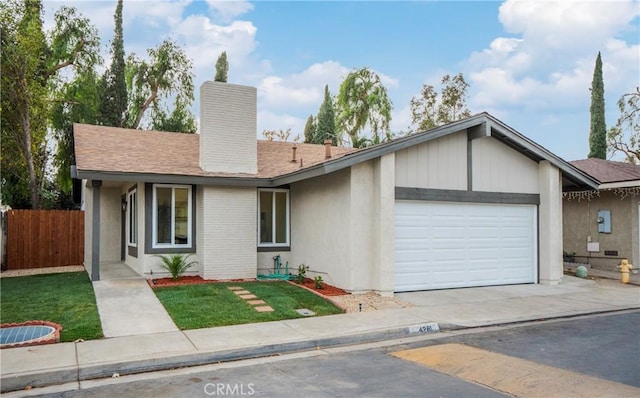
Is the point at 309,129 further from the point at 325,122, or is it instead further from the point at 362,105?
the point at 362,105

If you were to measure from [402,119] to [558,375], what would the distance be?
100 feet

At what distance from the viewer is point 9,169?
2272cm

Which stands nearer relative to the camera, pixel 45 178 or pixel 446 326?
pixel 446 326

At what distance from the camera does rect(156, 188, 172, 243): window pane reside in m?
12.5

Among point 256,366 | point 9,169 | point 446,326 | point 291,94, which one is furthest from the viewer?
point 291,94

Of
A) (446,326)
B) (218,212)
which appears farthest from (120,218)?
(446,326)

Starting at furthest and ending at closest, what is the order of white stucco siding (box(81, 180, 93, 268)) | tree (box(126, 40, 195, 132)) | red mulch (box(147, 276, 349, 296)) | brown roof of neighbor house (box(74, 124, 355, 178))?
tree (box(126, 40, 195, 132)) < white stucco siding (box(81, 180, 93, 268)) < brown roof of neighbor house (box(74, 124, 355, 178)) < red mulch (box(147, 276, 349, 296))

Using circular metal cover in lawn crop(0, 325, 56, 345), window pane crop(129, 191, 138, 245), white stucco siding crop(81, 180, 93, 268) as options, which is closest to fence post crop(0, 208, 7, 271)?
white stucco siding crop(81, 180, 93, 268)

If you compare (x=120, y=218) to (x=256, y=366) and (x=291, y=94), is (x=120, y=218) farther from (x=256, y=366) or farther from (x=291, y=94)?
(x=291, y=94)

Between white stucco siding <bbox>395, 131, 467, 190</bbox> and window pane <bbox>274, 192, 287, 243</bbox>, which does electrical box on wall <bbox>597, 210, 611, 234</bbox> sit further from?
window pane <bbox>274, 192, 287, 243</bbox>

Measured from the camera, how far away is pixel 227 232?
12.7 meters

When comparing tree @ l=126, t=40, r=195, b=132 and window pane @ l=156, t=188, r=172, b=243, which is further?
tree @ l=126, t=40, r=195, b=132

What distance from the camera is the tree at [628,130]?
2884 cm

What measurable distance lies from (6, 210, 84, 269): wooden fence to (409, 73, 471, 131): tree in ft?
68.5
